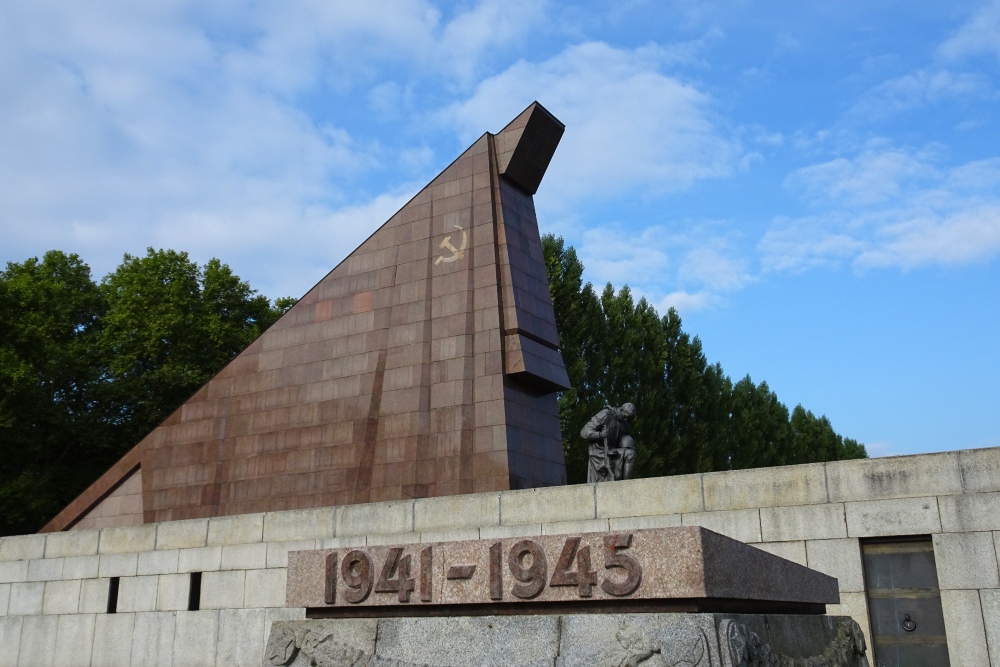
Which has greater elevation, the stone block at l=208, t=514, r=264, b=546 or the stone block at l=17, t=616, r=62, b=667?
the stone block at l=208, t=514, r=264, b=546

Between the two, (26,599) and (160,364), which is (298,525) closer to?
(26,599)

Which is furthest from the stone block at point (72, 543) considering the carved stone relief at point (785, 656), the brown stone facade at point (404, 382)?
the carved stone relief at point (785, 656)

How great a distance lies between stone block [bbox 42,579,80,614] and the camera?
15.2 m

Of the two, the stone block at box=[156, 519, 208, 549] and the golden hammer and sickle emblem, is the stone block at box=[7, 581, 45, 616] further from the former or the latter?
the golden hammer and sickle emblem

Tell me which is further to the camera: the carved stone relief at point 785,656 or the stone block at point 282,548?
the stone block at point 282,548

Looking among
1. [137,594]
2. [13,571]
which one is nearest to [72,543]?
[13,571]

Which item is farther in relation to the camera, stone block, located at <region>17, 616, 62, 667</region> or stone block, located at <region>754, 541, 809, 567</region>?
stone block, located at <region>17, 616, 62, 667</region>

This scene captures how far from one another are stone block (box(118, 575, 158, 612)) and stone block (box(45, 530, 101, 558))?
1.02 m

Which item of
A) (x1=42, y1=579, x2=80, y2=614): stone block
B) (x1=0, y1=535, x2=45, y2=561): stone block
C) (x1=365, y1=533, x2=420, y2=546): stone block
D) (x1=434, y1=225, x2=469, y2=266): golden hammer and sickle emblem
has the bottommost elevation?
(x1=42, y1=579, x2=80, y2=614): stone block

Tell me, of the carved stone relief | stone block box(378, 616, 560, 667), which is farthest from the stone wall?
stone block box(378, 616, 560, 667)

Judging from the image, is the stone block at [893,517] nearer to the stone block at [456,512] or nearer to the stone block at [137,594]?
the stone block at [456,512]

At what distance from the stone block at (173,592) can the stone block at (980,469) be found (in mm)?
10917

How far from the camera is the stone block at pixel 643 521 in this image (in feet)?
37.3

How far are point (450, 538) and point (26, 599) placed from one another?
824cm
